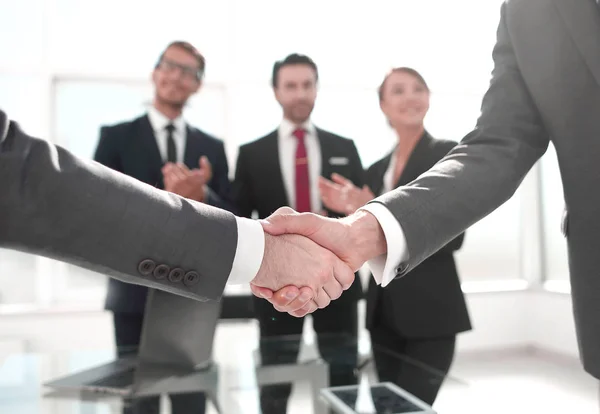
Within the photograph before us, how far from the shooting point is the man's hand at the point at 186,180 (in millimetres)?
1774

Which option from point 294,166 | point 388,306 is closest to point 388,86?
point 294,166

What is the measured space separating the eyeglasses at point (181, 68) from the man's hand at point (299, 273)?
1142mm

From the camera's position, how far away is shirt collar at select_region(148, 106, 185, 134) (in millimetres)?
1946

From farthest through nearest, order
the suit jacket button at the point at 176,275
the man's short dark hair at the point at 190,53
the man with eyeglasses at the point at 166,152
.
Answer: the man's short dark hair at the point at 190,53 → the man with eyeglasses at the point at 166,152 → the suit jacket button at the point at 176,275

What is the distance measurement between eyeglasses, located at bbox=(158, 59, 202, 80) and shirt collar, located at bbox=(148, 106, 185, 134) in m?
0.16

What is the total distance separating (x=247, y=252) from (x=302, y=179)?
951mm

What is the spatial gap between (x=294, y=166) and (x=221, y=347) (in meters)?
0.72

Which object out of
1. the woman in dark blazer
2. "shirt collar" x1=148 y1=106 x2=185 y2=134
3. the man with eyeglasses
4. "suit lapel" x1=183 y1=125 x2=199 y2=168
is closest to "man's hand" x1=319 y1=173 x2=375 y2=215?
the woman in dark blazer

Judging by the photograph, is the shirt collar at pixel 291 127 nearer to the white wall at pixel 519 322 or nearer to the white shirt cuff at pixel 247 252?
the white shirt cuff at pixel 247 252

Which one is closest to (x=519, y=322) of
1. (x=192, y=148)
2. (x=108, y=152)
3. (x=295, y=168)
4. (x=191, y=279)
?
(x=295, y=168)

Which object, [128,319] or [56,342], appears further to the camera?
[56,342]

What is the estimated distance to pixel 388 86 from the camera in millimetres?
1775

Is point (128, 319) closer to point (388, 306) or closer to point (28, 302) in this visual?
point (388, 306)

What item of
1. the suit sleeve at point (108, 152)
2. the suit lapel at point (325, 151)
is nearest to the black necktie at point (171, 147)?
the suit sleeve at point (108, 152)
